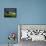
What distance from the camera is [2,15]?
312 centimetres

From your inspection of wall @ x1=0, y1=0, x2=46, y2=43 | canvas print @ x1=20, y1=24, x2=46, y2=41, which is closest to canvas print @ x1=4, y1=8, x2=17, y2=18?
wall @ x1=0, y1=0, x2=46, y2=43

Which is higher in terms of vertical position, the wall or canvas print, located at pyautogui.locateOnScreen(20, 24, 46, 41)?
the wall

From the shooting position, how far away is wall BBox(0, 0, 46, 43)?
3123 millimetres

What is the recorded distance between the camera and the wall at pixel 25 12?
312 cm

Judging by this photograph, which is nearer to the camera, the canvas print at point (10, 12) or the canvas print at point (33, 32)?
the canvas print at point (33, 32)

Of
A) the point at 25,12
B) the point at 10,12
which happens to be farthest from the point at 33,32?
the point at 10,12

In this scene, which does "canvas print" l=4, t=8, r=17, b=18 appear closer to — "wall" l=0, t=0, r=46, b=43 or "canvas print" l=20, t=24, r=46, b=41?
"wall" l=0, t=0, r=46, b=43

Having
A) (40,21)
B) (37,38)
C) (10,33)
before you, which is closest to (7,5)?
(10,33)

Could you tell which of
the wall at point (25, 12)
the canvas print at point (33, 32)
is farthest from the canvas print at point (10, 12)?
the canvas print at point (33, 32)

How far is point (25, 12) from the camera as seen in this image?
313 centimetres

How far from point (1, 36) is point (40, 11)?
1.18m

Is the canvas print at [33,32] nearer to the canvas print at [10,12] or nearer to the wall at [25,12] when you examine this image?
the wall at [25,12]

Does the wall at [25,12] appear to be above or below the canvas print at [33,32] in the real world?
above

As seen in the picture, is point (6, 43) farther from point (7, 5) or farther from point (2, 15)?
point (7, 5)
